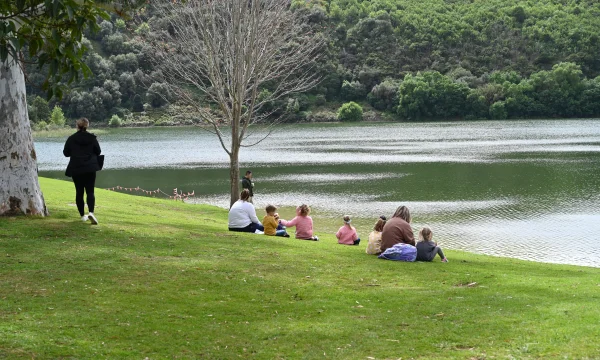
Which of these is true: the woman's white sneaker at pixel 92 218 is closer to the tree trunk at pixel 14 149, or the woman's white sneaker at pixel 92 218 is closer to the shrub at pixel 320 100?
the tree trunk at pixel 14 149

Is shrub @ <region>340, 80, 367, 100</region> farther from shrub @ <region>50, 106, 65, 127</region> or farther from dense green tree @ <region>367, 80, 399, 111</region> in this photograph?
shrub @ <region>50, 106, 65, 127</region>

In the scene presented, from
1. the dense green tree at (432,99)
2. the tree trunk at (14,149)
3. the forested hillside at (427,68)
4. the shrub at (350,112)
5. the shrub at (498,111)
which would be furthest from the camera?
the shrub at (350,112)

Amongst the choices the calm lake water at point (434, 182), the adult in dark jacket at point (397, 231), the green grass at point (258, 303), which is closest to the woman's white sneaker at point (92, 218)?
the green grass at point (258, 303)

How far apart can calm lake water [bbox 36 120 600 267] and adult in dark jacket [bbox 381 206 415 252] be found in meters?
4.70

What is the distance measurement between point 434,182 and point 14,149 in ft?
101

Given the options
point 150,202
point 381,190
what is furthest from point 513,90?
point 150,202

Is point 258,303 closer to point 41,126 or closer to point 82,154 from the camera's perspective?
point 82,154

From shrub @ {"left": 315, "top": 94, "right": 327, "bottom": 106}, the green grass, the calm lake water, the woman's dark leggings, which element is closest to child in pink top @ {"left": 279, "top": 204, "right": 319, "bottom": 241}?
the calm lake water

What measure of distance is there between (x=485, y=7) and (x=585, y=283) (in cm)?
19694

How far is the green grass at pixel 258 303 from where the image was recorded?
767cm

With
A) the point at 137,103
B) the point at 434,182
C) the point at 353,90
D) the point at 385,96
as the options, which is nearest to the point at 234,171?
the point at 434,182

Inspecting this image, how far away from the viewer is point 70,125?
5153 inches

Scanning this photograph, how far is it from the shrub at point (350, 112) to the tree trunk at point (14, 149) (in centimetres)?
13330

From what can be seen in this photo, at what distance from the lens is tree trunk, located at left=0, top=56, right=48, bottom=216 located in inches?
548
